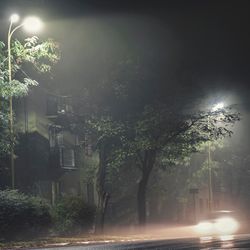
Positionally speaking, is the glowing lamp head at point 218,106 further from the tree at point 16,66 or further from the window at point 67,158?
the window at point 67,158

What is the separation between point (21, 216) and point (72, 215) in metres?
4.27

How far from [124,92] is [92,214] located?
6.33m

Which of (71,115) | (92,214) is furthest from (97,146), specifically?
(92,214)

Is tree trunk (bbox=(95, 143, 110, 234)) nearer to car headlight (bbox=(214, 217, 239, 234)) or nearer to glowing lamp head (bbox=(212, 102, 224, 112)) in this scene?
glowing lamp head (bbox=(212, 102, 224, 112))

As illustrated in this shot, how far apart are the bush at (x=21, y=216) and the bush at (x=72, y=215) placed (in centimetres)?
211

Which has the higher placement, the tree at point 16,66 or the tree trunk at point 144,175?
the tree at point 16,66

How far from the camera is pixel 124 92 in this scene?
1094 inches

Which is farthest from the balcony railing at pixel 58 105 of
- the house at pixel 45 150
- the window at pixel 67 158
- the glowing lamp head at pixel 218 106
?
the glowing lamp head at pixel 218 106

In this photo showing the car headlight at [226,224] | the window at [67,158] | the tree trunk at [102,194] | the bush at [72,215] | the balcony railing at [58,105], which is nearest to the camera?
the bush at [72,215]

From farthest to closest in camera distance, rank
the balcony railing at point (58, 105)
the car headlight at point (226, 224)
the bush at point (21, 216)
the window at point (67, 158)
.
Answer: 1. the window at point (67, 158)
2. the car headlight at point (226, 224)
3. the balcony railing at point (58, 105)
4. the bush at point (21, 216)

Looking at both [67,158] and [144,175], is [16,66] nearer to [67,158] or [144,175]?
[144,175]

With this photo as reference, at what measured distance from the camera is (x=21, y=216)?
21625 mm

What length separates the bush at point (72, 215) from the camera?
2520cm

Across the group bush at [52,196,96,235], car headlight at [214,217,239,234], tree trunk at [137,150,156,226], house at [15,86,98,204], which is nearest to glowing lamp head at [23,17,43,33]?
bush at [52,196,96,235]
